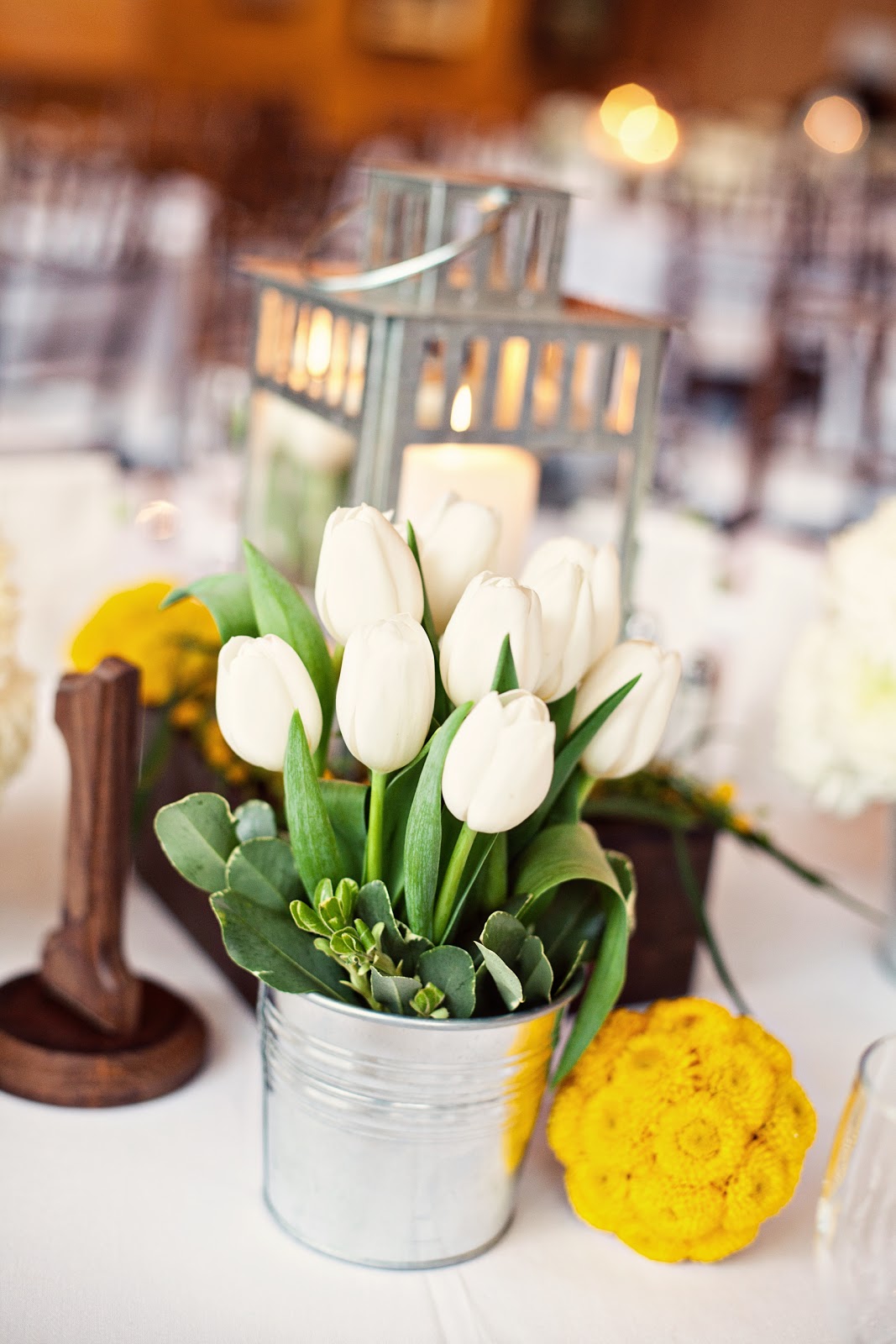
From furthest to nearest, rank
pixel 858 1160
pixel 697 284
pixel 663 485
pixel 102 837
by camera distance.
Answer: pixel 697 284
pixel 663 485
pixel 102 837
pixel 858 1160

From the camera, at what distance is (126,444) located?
3385mm

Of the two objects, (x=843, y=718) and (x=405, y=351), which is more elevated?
(x=405, y=351)

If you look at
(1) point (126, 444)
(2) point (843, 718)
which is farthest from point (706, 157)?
(2) point (843, 718)

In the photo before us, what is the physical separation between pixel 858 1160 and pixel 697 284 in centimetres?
365

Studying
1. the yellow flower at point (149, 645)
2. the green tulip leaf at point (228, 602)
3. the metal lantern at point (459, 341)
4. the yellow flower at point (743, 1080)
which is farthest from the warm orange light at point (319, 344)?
the yellow flower at point (743, 1080)

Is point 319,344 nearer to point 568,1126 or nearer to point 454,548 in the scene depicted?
point 454,548

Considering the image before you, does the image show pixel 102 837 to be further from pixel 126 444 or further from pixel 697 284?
pixel 697 284

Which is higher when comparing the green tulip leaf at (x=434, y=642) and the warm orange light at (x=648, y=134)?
the warm orange light at (x=648, y=134)

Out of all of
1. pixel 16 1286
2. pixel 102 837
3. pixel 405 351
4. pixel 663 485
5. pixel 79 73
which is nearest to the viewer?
pixel 16 1286

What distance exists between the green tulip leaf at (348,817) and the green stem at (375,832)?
13 millimetres

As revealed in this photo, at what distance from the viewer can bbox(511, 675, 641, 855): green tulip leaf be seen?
62cm

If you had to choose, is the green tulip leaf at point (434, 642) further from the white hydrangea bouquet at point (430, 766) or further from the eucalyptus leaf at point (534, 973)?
the eucalyptus leaf at point (534, 973)

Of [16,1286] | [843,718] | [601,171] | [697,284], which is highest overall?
[601,171]

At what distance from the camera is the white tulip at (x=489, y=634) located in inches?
21.9
